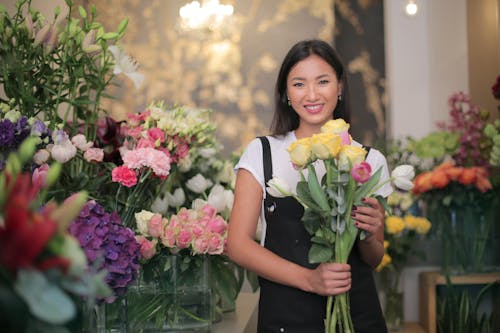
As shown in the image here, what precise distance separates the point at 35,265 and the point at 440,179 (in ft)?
9.23

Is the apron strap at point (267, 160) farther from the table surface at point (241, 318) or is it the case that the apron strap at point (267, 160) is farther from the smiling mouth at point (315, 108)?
the table surface at point (241, 318)

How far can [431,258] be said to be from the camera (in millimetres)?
3955

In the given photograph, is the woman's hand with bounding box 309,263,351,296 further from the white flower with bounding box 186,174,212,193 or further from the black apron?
the white flower with bounding box 186,174,212,193

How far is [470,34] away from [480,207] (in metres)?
1.38

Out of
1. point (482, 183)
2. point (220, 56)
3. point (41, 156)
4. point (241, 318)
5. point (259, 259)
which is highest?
point (220, 56)

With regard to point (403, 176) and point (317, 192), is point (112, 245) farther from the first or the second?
point (403, 176)

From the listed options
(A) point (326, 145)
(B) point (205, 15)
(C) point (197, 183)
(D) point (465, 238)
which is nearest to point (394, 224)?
(D) point (465, 238)

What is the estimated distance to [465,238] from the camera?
10.4 ft

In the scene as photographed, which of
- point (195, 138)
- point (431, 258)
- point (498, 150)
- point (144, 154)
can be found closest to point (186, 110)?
point (195, 138)

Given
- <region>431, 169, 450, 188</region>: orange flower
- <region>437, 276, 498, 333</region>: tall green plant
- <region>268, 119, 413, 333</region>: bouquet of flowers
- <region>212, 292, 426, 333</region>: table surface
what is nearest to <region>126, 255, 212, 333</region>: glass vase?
<region>212, 292, 426, 333</region>: table surface

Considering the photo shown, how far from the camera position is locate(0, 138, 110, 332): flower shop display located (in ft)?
1.51

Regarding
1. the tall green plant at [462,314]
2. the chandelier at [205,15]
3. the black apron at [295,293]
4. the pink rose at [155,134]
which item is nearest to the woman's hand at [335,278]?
the black apron at [295,293]

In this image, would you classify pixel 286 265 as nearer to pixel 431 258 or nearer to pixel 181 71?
pixel 431 258

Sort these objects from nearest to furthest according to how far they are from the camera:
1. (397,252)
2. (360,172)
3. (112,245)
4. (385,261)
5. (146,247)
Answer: (360,172) → (112,245) → (146,247) → (385,261) → (397,252)
